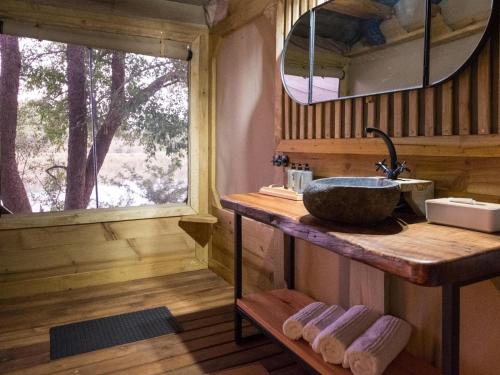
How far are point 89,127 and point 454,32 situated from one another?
2694mm

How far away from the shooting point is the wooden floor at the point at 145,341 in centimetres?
209

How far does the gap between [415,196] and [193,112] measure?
244 cm

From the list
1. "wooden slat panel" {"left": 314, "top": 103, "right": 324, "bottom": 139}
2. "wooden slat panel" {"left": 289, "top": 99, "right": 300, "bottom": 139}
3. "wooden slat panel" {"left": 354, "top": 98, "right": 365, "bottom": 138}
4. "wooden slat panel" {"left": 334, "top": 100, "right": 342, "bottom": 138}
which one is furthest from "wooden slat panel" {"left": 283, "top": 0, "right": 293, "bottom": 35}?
"wooden slat panel" {"left": 354, "top": 98, "right": 365, "bottom": 138}

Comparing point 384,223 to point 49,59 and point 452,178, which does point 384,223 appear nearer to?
point 452,178

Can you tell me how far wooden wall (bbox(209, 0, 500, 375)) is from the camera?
1461 mm

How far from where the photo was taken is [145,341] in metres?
2.35

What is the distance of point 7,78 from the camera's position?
3.02 m

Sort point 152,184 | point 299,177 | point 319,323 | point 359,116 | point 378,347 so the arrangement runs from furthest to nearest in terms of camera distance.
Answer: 1. point 152,184
2. point 299,177
3. point 359,116
4. point 319,323
5. point 378,347

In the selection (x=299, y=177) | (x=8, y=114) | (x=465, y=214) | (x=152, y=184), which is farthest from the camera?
(x=152, y=184)

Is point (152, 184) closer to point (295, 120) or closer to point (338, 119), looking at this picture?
point (295, 120)

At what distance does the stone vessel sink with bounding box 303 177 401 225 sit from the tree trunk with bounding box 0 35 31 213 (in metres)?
2.57

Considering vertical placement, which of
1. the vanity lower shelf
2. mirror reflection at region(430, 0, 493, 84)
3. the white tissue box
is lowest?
the vanity lower shelf

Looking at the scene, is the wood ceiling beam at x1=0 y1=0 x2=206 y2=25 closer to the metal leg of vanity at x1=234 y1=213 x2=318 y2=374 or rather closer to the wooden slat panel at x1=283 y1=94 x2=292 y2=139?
the wooden slat panel at x1=283 y1=94 x2=292 y2=139

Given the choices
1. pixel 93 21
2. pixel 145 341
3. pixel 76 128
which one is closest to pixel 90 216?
pixel 76 128
